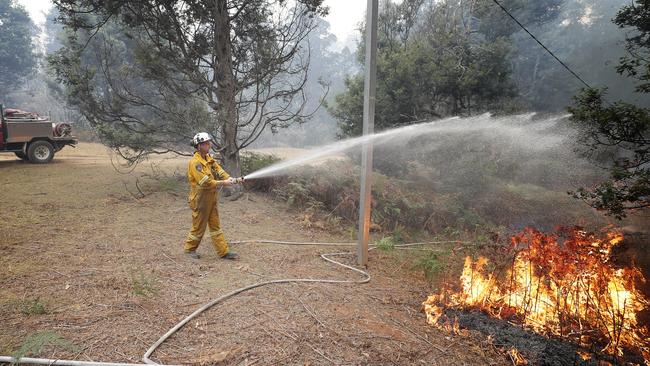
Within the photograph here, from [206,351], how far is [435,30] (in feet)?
55.3

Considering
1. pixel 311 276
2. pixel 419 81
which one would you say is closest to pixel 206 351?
pixel 311 276

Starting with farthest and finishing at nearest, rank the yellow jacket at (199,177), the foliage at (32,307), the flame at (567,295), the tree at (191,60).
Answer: the tree at (191,60)
the yellow jacket at (199,177)
the flame at (567,295)
the foliage at (32,307)

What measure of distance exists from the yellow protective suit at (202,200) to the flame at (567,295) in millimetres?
3677

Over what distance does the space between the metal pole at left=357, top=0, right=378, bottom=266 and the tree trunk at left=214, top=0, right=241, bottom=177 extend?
5696mm

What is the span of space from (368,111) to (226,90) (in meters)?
6.30

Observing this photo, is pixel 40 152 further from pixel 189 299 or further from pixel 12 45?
pixel 12 45

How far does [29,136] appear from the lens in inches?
560

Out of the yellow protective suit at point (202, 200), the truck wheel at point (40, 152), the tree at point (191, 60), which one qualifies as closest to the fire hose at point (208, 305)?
the yellow protective suit at point (202, 200)

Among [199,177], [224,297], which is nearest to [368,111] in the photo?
[199,177]

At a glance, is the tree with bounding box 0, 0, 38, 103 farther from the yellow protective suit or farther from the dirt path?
the yellow protective suit

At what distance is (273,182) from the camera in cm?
1212

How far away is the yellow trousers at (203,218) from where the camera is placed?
626cm

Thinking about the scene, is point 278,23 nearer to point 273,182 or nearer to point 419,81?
point 273,182

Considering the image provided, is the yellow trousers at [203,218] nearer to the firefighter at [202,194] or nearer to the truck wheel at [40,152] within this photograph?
the firefighter at [202,194]
